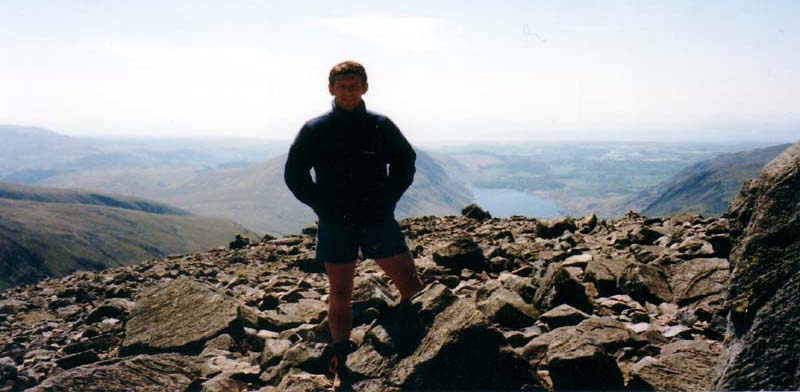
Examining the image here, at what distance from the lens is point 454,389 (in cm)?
567

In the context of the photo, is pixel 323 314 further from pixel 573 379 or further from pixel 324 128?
pixel 573 379

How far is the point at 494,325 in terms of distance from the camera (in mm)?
6188

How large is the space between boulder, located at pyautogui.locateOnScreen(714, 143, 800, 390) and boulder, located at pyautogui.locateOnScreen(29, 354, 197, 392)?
280 inches

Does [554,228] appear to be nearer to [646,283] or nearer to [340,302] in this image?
[646,283]

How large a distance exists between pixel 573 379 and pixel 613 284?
16.2 ft

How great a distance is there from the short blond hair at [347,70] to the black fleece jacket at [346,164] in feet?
1.31

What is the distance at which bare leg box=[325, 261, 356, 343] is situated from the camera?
6875 millimetres

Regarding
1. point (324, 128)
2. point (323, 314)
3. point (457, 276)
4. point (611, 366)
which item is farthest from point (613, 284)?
point (324, 128)

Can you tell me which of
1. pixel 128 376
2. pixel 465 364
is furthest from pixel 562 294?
pixel 128 376

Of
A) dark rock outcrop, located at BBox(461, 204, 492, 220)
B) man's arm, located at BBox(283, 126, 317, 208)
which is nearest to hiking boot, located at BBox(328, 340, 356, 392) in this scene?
man's arm, located at BBox(283, 126, 317, 208)

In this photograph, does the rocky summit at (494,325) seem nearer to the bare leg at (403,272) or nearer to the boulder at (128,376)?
the boulder at (128,376)

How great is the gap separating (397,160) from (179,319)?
→ 20.2 feet

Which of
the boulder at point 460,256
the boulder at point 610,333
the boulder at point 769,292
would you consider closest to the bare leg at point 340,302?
the boulder at point 610,333

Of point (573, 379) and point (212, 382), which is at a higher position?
point (573, 379)
